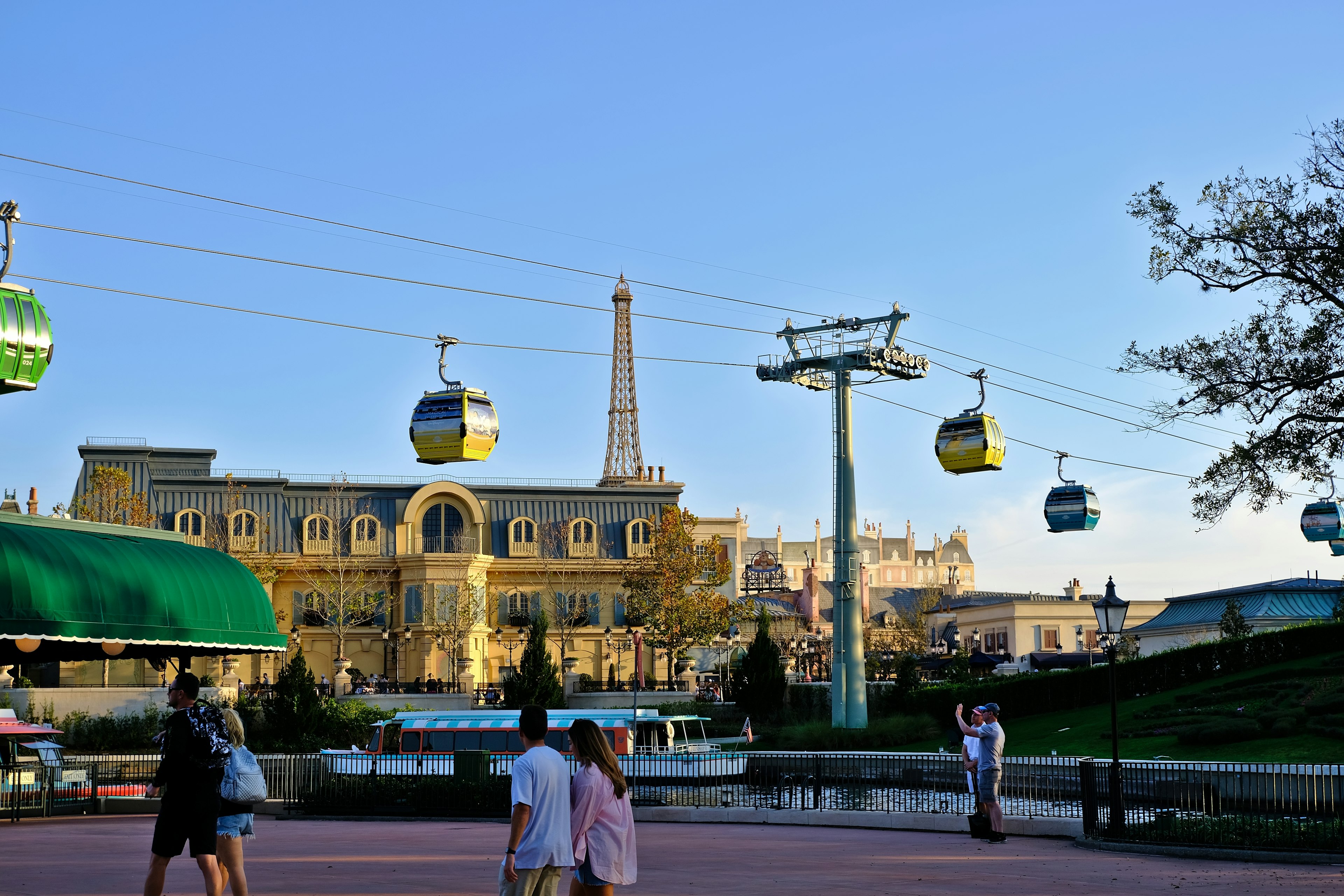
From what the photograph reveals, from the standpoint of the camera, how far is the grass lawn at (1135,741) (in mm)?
29812

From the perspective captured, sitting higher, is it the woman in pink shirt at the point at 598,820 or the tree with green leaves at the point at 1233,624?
the tree with green leaves at the point at 1233,624

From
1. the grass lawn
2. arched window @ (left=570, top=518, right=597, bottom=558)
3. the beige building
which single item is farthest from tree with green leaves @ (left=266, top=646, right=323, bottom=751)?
the beige building

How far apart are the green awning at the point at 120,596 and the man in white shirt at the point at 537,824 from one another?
1129 centimetres

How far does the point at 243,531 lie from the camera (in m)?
67.2

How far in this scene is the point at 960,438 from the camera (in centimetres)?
3169

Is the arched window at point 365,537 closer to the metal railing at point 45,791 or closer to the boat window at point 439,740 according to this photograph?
the boat window at point 439,740

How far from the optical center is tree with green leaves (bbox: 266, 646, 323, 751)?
4244cm

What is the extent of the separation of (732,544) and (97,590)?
79702 mm

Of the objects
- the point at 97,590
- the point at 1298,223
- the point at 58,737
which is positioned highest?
the point at 1298,223

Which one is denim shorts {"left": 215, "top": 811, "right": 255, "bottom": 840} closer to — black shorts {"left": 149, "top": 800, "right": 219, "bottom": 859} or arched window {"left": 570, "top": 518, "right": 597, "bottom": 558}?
Answer: black shorts {"left": 149, "top": 800, "right": 219, "bottom": 859}

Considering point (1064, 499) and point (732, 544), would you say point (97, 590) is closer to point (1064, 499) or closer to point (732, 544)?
point (1064, 499)

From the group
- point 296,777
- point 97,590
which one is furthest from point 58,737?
point 97,590

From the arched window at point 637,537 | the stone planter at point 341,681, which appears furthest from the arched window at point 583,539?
the stone planter at point 341,681

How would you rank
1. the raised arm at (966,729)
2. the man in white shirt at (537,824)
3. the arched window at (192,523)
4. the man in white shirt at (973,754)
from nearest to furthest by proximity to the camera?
the man in white shirt at (537,824), the raised arm at (966,729), the man in white shirt at (973,754), the arched window at (192,523)
